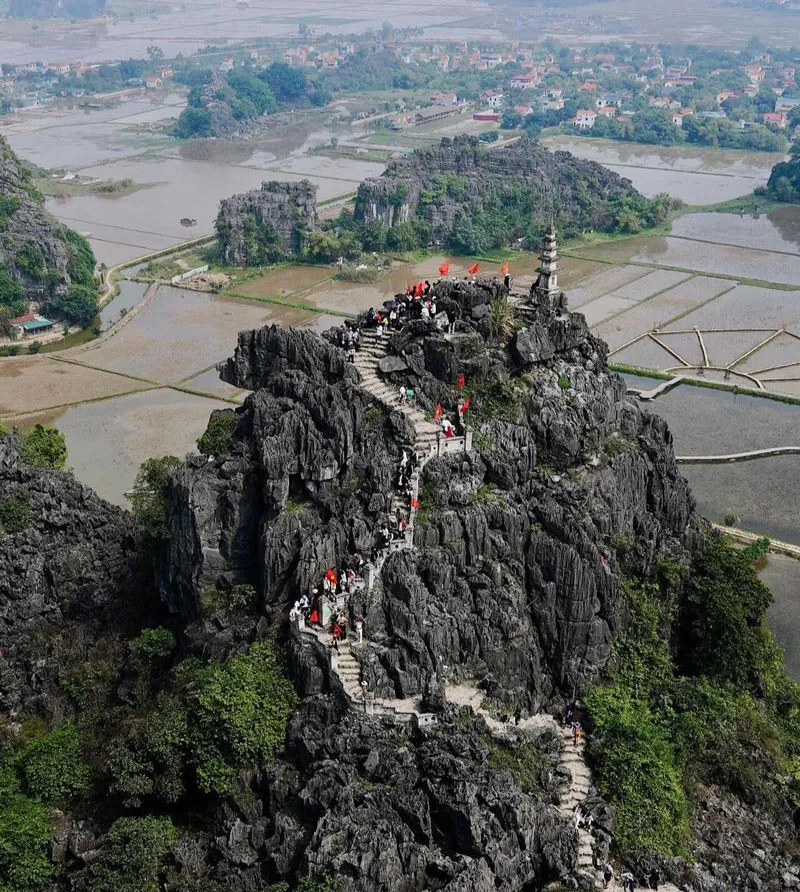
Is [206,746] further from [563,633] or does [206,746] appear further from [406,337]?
[406,337]

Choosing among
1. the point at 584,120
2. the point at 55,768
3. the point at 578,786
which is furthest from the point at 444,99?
the point at 578,786

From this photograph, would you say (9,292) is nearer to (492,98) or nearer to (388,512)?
(388,512)

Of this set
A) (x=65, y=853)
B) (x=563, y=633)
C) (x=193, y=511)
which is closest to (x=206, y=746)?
(x=65, y=853)

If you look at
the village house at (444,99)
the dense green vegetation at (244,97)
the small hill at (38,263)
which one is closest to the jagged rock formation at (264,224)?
the small hill at (38,263)

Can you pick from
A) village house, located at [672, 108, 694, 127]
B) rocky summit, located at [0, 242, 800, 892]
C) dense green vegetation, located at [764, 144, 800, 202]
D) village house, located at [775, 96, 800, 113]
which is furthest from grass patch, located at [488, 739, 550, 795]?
village house, located at [775, 96, 800, 113]

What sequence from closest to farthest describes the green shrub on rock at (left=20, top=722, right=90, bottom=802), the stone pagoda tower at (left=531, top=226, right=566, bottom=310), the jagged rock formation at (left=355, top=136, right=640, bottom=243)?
1. the green shrub on rock at (left=20, top=722, right=90, bottom=802)
2. the stone pagoda tower at (left=531, top=226, right=566, bottom=310)
3. the jagged rock formation at (left=355, top=136, right=640, bottom=243)

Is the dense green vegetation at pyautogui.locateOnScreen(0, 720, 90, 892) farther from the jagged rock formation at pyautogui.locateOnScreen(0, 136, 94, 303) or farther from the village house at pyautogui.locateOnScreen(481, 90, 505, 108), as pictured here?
the village house at pyautogui.locateOnScreen(481, 90, 505, 108)

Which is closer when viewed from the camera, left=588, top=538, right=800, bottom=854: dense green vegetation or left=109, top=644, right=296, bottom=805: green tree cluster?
left=109, top=644, right=296, bottom=805: green tree cluster
